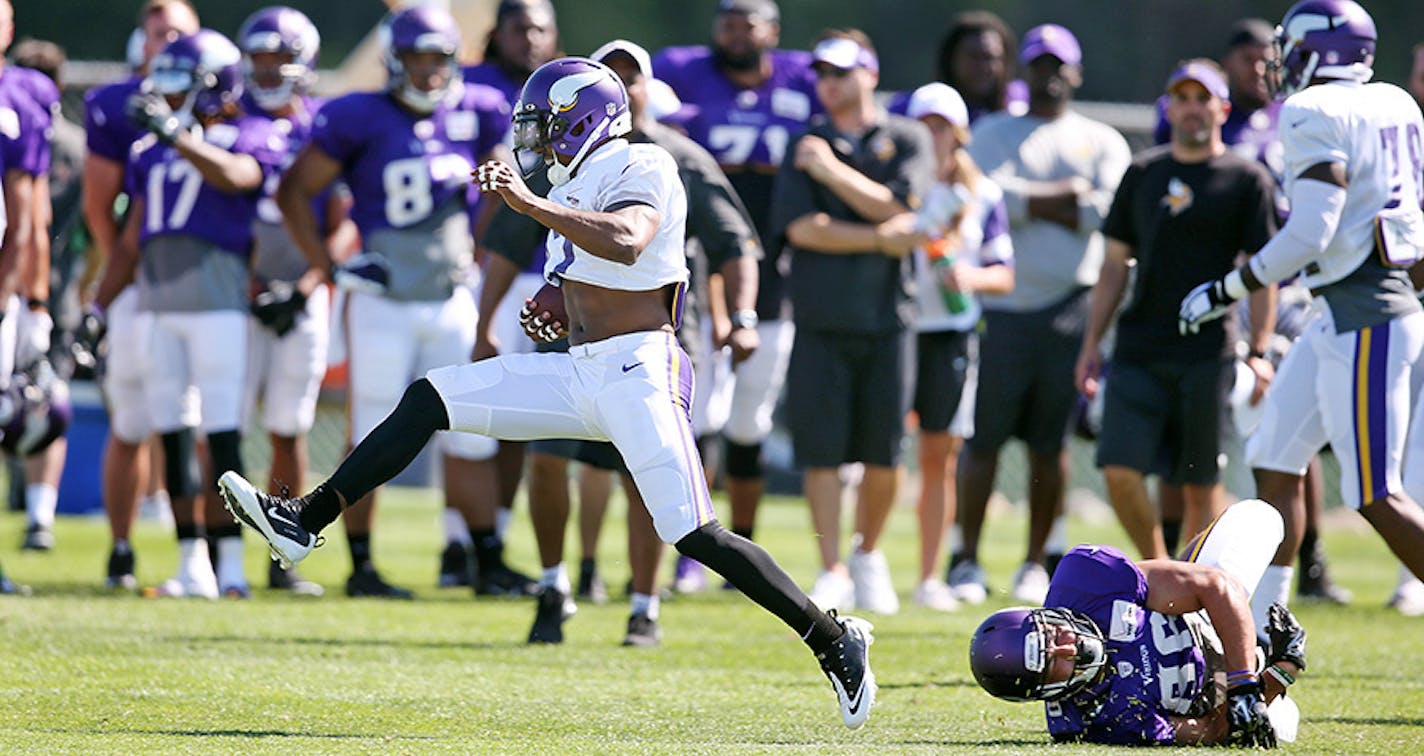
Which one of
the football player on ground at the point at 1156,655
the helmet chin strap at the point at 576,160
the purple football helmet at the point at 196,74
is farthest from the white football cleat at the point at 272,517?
the purple football helmet at the point at 196,74

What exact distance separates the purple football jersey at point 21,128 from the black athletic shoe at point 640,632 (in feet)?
10.5

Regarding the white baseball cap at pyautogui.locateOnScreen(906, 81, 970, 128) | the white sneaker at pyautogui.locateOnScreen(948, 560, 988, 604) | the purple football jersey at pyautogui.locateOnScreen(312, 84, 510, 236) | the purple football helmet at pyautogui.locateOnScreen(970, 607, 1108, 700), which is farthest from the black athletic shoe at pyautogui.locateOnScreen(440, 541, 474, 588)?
the purple football helmet at pyautogui.locateOnScreen(970, 607, 1108, 700)

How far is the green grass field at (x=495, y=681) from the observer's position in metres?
5.50

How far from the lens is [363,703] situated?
6.09 meters

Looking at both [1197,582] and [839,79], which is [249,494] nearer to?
[1197,582]

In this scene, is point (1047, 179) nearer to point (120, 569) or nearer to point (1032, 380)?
point (1032, 380)

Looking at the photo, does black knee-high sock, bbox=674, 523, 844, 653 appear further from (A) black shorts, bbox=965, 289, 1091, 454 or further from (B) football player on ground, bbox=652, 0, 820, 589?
(A) black shorts, bbox=965, 289, 1091, 454

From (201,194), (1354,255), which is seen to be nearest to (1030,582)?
(1354,255)

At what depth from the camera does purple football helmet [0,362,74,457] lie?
30.7 feet

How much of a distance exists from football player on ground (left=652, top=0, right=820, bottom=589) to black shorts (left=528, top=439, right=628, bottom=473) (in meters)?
1.59

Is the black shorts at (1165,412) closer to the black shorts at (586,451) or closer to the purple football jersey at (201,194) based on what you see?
the black shorts at (586,451)

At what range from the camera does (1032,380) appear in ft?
31.0

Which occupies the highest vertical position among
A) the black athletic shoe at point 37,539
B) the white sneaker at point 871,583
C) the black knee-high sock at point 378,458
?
the black knee-high sock at point 378,458

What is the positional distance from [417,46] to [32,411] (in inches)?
96.4
